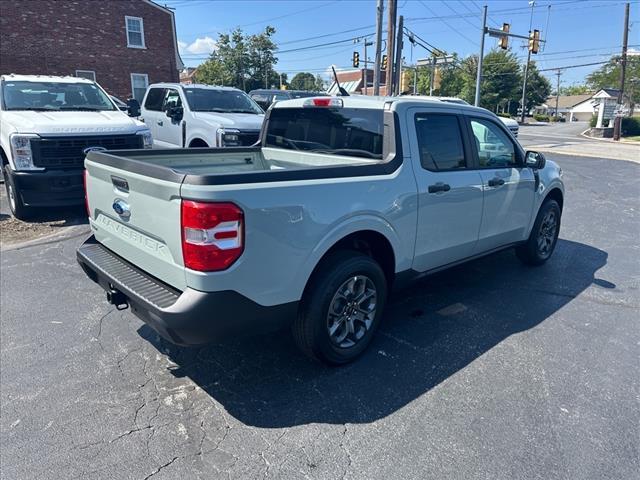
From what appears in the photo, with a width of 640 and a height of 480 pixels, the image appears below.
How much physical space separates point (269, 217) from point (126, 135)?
5.44 metres

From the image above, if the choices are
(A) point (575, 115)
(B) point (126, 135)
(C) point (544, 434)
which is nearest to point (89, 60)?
(B) point (126, 135)

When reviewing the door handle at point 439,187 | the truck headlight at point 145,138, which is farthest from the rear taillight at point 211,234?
the truck headlight at point 145,138

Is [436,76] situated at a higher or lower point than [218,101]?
higher

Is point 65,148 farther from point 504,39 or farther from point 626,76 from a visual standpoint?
point 626,76

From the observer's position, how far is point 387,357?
11.6ft

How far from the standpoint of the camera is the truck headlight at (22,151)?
21.1 ft

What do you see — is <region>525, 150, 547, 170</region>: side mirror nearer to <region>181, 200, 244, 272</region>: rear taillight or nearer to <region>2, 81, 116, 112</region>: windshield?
<region>181, 200, 244, 272</region>: rear taillight

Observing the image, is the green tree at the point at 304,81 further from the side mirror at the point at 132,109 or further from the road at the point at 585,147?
the side mirror at the point at 132,109

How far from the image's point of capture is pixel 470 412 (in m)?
2.91

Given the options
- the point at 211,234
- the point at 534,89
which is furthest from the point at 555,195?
the point at 534,89

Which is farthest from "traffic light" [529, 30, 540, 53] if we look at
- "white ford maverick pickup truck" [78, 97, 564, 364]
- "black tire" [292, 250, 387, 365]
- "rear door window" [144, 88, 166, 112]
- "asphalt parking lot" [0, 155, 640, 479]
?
"black tire" [292, 250, 387, 365]

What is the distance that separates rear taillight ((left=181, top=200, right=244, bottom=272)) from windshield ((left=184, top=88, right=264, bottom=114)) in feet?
23.8

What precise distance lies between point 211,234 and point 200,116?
22.7 feet

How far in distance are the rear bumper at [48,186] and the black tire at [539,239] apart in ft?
19.8
